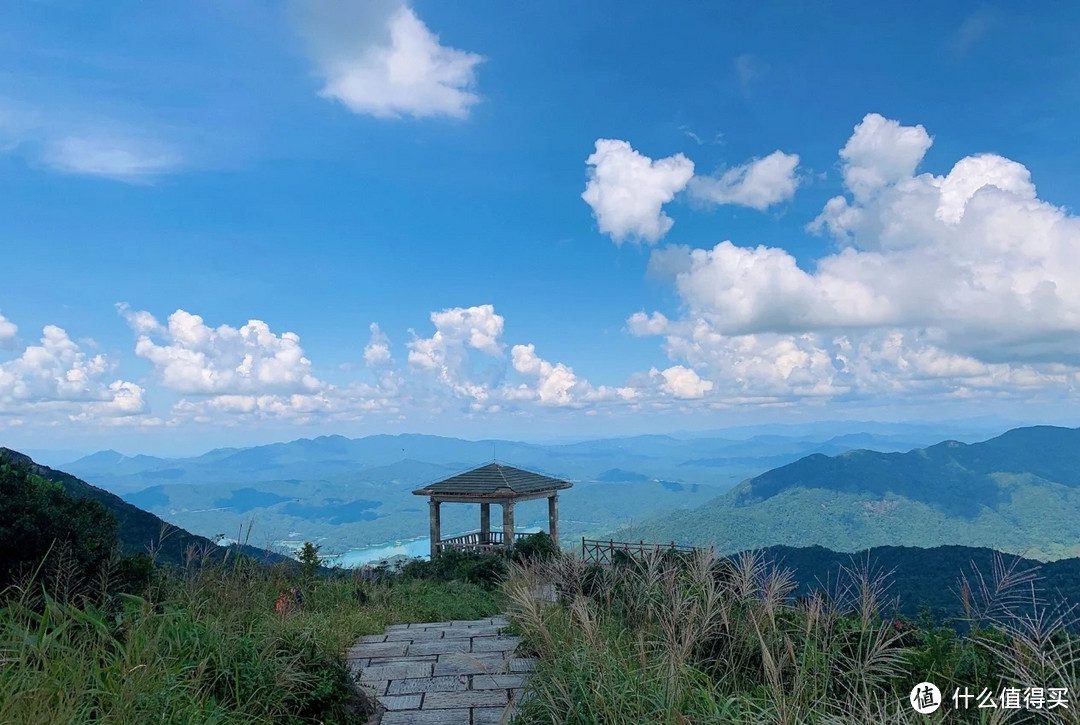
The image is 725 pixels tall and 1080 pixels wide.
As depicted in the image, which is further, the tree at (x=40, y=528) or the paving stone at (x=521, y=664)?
the paving stone at (x=521, y=664)

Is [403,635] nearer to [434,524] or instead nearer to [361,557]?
[434,524]

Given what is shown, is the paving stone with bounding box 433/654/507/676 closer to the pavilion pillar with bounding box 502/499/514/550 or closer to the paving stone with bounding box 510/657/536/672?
the paving stone with bounding box 510/657/536/672

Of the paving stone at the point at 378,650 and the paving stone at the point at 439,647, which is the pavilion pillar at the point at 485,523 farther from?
the paving stone at the point at 439,647

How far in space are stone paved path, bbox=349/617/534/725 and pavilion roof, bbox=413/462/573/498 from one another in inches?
425

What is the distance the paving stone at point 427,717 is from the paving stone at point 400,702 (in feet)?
→ 0.25

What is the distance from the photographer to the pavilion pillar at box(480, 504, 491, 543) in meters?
18.7

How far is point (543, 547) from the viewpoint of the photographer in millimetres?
15703

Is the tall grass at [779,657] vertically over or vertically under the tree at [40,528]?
under

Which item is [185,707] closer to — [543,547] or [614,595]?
[614,595]

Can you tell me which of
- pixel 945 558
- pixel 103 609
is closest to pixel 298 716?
pixel 103 609

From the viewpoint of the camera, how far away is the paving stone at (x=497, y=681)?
427 centimetres

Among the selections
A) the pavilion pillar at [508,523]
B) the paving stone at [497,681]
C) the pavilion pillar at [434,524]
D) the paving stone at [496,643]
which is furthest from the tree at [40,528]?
the pavilion pillar at [434,524]

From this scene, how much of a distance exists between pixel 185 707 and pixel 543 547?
13.3 meters

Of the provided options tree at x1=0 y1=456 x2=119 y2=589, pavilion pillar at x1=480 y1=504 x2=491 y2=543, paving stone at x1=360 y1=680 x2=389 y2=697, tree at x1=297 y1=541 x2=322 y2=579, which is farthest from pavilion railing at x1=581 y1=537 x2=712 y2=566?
pavilion pillar at x1=480 y1=504 x2=491 y2=543
